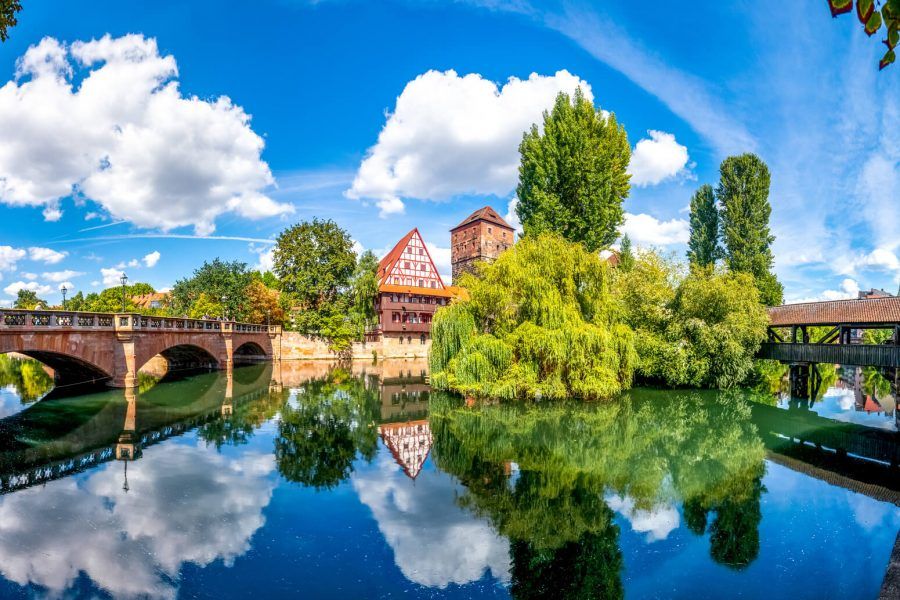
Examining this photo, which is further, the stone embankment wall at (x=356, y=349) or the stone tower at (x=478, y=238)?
the stone tower at (x=478, y=238)

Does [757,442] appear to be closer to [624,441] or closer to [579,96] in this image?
[624,441]

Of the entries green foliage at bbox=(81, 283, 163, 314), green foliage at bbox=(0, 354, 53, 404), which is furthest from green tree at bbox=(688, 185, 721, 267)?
green foliage at bbox=(81, 283, 163, 314)

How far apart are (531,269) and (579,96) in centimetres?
1620

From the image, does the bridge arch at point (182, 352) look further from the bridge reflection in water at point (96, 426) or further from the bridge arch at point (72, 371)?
the bridge reflection in water at point (96, 426)

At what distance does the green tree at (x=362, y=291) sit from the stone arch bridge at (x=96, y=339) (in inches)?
666

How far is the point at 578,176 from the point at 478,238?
38.0 metres

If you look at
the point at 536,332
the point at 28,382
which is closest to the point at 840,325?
the point at 536,332

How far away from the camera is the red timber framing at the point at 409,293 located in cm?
5419

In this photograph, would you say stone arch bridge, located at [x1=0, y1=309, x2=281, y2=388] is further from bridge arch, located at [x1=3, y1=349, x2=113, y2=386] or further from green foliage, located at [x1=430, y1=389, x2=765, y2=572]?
green foliage, located at [x1=430, y1=389, x2=765, y2=572]

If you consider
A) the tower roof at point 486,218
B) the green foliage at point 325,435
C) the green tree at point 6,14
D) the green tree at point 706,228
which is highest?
the tower roof at point 486,218

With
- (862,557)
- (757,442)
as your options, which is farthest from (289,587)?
(757,442)

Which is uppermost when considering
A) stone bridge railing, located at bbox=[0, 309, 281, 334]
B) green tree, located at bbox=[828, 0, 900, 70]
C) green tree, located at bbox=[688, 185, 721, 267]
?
green tree, located at bbox=[688, 185, 721, 267]

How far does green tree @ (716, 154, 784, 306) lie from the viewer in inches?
1617

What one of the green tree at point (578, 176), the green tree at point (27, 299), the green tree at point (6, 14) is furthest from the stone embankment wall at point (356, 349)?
the green tree at point (27, 299)
